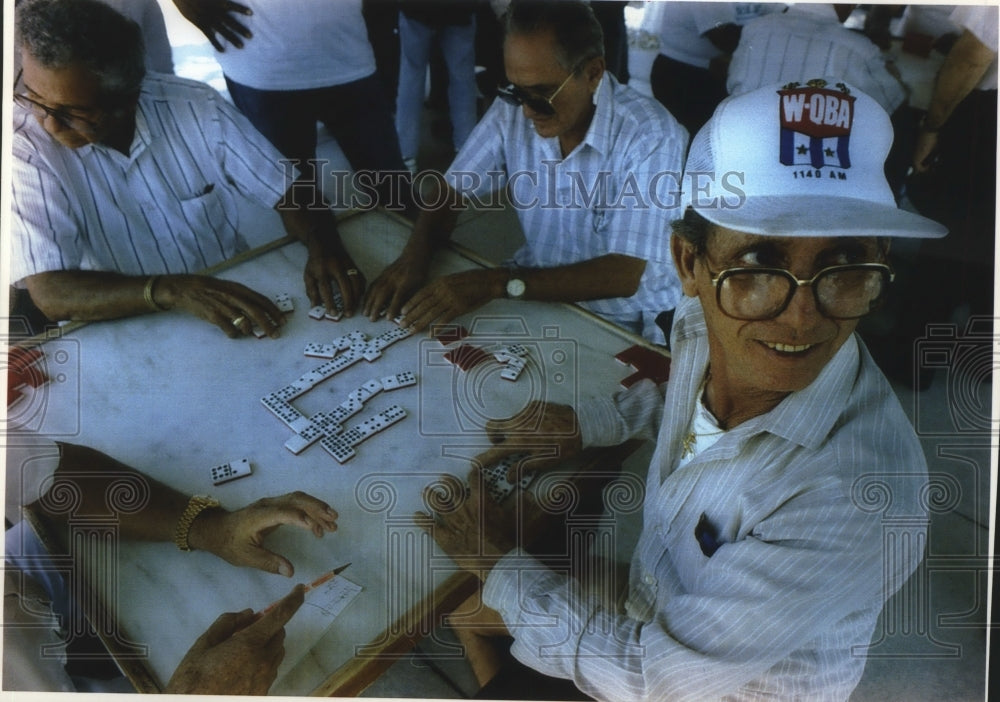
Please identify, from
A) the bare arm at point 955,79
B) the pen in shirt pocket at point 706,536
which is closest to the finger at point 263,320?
the pen in shirt pocket at point 706,536

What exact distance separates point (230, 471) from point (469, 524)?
644mm

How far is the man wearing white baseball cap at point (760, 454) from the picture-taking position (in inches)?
83.4

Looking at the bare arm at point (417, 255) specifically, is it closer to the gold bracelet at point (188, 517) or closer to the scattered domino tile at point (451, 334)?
the scattered domino tile at point (451, 334)

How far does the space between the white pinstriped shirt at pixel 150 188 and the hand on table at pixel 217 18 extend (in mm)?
142

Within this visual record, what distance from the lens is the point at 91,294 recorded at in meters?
2.45

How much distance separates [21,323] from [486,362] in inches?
50.7

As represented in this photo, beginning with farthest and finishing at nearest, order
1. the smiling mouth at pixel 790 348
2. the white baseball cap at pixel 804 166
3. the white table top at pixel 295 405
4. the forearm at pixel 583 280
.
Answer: the forearm at pixel 583 280, the white table top at pixel 295 405, the smiling mouth at pixel 790 348, the white baseball cap at pixel 804 166

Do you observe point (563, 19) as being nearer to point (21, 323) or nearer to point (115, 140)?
point (115, 140)

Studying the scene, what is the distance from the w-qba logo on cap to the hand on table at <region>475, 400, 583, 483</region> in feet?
2.82

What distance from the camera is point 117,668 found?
2434mm

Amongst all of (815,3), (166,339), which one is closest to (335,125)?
(166,339)

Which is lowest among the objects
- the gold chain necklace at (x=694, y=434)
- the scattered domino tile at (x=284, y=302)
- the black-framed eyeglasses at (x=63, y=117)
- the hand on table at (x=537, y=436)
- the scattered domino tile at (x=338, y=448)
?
the scattered domino tile at (x=338, y=448)

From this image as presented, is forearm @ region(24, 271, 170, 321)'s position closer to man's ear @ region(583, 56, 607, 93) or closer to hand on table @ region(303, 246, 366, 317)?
hand on table @ region(303, 246, 366, 317)

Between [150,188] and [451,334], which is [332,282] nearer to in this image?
[451,334]
